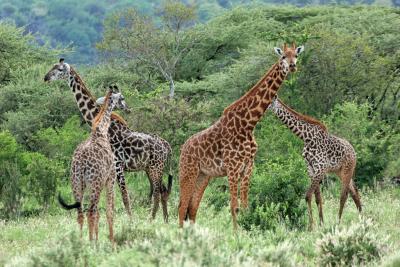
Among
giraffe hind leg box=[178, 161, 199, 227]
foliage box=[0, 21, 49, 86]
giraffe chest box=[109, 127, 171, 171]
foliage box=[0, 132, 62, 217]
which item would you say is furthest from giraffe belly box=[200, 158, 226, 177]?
foliage box=[0, 21, 49, 86]

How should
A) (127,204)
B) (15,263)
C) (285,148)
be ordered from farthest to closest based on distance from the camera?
(285,148)
(127,204)
(15,263)

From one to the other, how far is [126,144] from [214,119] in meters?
12.0

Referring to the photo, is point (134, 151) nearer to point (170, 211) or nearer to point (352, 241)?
point (170, 211)

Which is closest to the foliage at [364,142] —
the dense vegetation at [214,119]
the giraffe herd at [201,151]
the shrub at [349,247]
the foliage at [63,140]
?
the dense vegetation at [214,119]

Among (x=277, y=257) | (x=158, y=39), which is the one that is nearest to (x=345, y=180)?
(x=277, y=257)

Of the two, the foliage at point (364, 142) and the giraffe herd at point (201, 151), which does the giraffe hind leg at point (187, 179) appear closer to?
the giraffe herd at point (201, 151)

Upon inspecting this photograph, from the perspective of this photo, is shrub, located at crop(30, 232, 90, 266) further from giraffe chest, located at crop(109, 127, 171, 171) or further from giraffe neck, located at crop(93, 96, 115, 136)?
giraffe chest, located at crop(109, 127, 171, 171)

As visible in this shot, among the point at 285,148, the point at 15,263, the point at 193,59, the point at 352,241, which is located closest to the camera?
the point at 15,263

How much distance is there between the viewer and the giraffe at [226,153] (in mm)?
13836

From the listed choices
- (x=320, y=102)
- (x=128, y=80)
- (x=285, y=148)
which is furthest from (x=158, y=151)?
(x=128, y=80)

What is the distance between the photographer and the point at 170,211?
19250 millimetres

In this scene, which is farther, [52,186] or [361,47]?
[361,47]

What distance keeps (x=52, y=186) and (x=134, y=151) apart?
446 centimetres

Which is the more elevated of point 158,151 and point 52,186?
point 158,151
